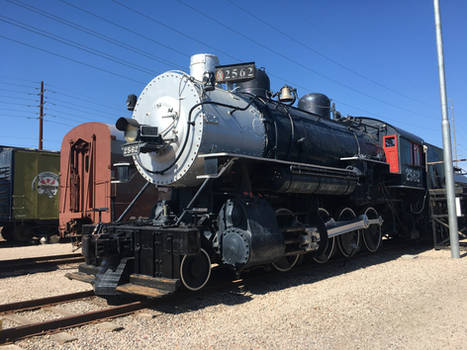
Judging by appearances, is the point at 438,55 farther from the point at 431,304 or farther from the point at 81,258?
the point at 81,258

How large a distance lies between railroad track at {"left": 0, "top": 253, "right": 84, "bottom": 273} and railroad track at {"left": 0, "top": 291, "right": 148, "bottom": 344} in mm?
3789

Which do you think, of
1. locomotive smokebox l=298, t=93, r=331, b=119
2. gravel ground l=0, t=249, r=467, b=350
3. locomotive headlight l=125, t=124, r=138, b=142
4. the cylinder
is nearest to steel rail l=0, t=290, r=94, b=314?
gravel ground l=0, t=249, r=467, b=350

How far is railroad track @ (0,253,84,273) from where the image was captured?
8930mm

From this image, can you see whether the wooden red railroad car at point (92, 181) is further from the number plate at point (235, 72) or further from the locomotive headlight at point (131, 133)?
the number plate at point (235, 72)

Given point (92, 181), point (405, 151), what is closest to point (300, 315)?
point (405, 151)

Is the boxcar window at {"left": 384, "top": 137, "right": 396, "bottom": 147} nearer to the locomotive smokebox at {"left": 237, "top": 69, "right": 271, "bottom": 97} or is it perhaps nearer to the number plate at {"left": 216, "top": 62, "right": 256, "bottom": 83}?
the locomotive smokebox at {"left": 237, "top": 69, "right": 271, "bottom": 97}

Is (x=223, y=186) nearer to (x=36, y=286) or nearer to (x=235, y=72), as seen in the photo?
(x=235, y=72)

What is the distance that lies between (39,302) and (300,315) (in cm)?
361

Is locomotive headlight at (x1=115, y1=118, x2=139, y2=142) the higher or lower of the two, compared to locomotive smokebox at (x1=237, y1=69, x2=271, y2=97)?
lower

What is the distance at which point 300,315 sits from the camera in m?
5.11

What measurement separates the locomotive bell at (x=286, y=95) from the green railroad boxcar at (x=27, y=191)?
11074mm

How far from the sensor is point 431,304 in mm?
5594

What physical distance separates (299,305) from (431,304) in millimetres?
1836

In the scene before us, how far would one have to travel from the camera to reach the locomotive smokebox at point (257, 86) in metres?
8.14
